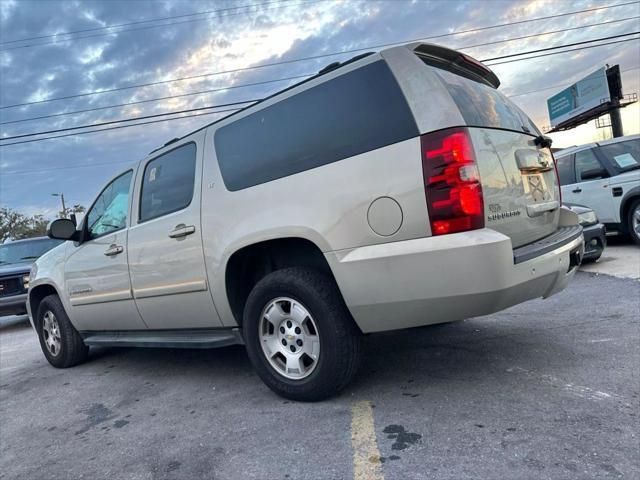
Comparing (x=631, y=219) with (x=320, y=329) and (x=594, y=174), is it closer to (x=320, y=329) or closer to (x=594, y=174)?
(x=594, y=174)

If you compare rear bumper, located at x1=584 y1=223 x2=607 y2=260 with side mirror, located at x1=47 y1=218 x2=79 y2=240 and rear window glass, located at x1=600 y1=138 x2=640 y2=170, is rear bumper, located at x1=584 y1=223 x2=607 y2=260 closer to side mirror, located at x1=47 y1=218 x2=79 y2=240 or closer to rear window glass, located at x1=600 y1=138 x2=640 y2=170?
rear window glass, located at x1=600 y1=138 x2=640 y2=170

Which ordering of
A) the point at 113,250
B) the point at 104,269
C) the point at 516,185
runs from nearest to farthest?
the point at 516,185, the point at 113,250, the point at 104,269

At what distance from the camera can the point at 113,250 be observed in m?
4.32

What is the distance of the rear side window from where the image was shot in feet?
8.98

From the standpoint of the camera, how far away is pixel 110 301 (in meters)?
4.45

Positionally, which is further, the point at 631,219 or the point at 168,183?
the point at 631,219

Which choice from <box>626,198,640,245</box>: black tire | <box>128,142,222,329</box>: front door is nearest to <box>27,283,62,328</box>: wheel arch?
<box>128,142,222,329</box>: front door

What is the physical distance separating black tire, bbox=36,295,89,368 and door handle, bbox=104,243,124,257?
3.96 feet

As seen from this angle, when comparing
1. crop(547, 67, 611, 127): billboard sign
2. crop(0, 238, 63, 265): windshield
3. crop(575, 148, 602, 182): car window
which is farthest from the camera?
crop(547, 67, 611, 127): billboard sign

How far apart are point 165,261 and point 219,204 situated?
728 mm

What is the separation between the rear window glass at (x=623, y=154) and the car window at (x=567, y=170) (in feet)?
1.88

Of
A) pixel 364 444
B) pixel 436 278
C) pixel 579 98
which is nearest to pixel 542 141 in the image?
pixel 436 278

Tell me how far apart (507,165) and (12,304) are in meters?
8.89

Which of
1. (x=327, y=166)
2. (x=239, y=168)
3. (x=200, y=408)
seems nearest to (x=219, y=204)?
(x=239, y=168)
